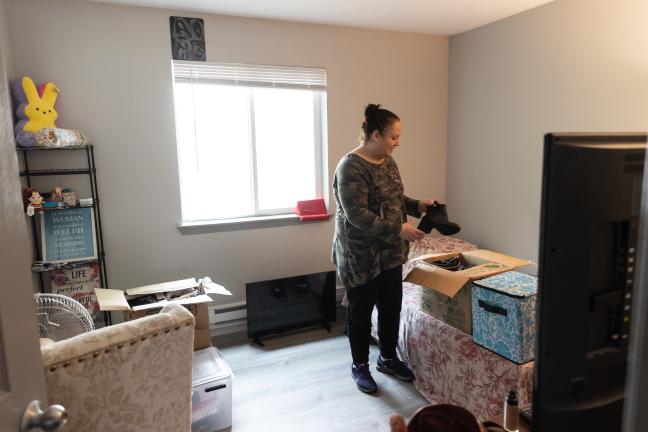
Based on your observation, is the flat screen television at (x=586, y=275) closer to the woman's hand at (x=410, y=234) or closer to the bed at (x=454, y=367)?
Result: the bed at (x=454, y=367)

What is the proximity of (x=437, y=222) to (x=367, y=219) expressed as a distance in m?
0.36

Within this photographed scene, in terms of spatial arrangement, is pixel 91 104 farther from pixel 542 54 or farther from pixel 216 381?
pixel 542 54

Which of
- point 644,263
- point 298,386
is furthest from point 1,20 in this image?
point 644,263

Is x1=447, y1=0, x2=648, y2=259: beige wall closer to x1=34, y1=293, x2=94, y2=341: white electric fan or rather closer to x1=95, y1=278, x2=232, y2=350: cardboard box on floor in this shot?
x1=95, y1=278, x2=232, y2=350: cardboard box on floor

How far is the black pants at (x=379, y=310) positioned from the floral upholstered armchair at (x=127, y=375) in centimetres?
112

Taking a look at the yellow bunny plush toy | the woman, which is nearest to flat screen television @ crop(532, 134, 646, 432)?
the woman

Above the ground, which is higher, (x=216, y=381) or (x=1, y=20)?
(x=1, y=20)

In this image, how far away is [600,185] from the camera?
479 millimetres

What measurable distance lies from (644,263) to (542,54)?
280cm

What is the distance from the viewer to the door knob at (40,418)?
735 mm

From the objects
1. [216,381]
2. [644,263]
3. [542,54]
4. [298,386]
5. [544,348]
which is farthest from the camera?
[542,54]

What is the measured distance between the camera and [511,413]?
894 millimetres

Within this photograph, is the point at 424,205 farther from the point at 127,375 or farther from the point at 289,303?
the point at 127,375

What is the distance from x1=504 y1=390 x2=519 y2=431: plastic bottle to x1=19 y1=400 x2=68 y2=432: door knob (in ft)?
2.81
